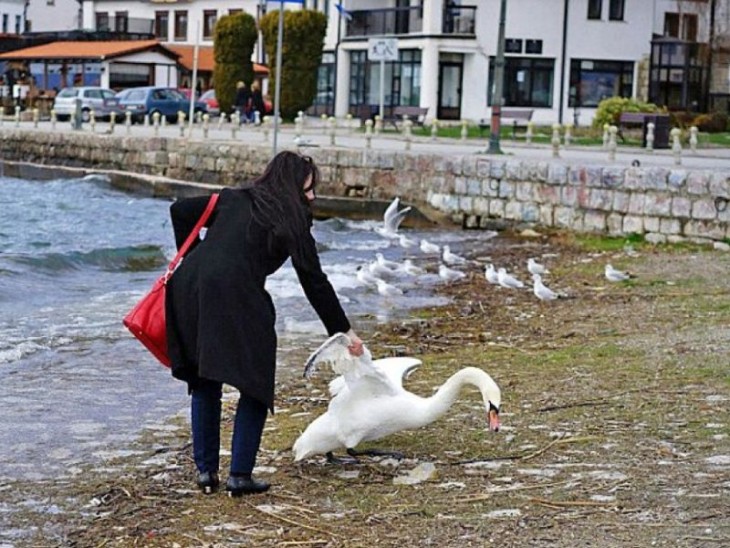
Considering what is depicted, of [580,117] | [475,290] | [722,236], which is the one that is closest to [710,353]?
[475,290]

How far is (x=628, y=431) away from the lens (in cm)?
749

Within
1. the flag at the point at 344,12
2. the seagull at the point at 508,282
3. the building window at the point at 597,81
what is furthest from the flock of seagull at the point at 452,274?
the flag at the point at 344,12

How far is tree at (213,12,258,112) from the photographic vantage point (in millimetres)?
46188

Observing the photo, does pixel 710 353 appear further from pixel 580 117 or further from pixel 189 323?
pixel 580 117

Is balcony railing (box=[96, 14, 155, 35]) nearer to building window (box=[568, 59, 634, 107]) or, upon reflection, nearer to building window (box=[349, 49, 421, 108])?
building window (box=[349, 49, 421, 108])

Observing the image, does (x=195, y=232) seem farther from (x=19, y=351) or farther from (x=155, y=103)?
(x=155, y=103)

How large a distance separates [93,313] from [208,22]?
183ft

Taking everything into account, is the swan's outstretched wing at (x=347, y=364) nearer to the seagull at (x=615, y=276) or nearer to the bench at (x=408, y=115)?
the seagull at (x=615, y=276)

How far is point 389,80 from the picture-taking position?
51500 mm

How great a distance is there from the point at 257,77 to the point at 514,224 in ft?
115

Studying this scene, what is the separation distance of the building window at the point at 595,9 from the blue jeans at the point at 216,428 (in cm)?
4533

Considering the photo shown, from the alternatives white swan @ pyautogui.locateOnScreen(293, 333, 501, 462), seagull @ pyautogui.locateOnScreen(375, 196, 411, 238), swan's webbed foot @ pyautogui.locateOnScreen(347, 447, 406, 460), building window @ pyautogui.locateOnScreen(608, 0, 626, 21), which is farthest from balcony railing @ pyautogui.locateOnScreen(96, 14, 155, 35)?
white swan @ pyautogui.locateOnScreen(293, 333, 501, 462)

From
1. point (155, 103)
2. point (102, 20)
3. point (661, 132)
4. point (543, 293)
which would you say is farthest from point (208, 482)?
point (102, 20)

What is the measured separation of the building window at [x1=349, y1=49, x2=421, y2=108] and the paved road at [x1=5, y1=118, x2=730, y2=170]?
27.5ft
